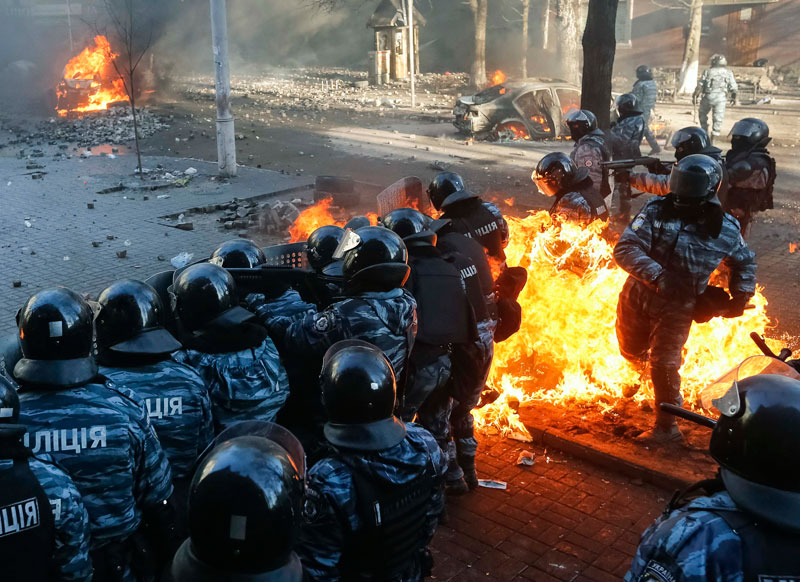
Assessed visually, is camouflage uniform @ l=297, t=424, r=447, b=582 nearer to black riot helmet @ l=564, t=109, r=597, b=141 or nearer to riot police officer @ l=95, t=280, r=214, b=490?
riot police officer @ l=95, t=280, r=214, b=490

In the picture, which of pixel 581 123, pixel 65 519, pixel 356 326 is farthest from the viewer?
pixel 581 123

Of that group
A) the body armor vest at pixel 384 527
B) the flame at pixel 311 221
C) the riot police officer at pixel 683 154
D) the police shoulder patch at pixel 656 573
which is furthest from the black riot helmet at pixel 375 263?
the flame at pixel 311 221

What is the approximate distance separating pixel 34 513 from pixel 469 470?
3199 millimetres

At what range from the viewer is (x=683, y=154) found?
7633 millimetres

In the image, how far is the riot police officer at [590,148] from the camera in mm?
8648

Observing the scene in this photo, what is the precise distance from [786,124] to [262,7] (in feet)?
104

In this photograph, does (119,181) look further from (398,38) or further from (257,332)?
(398,38)

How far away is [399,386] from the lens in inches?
171

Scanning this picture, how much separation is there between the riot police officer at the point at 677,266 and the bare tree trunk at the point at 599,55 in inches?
221

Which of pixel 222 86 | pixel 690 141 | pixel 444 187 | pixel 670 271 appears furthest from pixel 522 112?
pixel 670 271

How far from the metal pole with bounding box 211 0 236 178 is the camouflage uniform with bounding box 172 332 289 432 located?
440 inches

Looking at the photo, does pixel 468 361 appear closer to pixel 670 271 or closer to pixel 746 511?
pixel 670 271

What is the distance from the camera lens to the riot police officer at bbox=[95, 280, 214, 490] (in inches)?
131

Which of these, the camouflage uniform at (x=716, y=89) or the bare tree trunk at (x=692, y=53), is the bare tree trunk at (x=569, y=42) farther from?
the camouflage uniform at (x=716, y=89)
